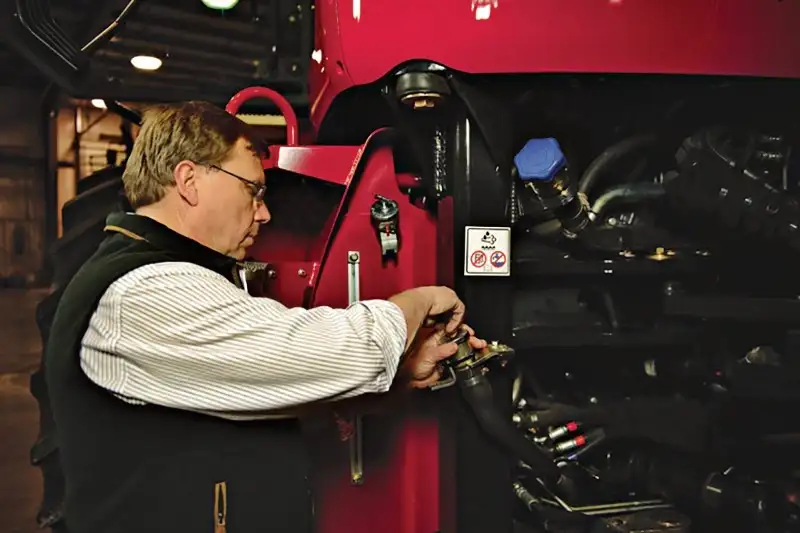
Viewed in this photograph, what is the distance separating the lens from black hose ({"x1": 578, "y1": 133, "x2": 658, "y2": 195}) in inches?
49.4

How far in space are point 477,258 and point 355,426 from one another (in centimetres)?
48

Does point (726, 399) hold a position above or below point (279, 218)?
below

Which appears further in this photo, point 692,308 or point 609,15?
point 692,308

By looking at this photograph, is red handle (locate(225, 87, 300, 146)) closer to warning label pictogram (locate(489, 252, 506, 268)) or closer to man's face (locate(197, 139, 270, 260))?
man's face (locate(197, 139, 270, 260))

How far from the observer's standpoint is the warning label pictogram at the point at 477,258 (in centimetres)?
115

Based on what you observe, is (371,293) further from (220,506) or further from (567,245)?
(220,506)

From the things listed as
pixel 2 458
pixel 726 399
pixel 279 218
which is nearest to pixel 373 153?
pixel 279 218

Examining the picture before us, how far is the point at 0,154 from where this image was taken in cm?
232

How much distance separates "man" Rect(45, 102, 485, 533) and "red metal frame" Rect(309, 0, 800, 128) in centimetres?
36

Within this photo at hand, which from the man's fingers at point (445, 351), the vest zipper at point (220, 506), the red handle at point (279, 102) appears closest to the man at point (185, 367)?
the vest zipper at point (220, 506)

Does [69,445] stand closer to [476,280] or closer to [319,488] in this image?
[319,488]

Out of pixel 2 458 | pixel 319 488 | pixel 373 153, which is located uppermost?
pixel 373 153

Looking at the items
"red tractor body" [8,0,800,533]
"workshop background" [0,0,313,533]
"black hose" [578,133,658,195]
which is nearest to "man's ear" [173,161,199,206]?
"red tractor body" [8,0,800,533]

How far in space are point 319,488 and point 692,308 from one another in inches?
35.0
